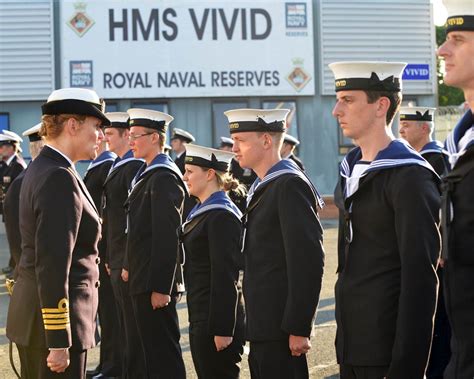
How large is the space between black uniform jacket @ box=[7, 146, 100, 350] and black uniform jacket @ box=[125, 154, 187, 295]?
1507mm

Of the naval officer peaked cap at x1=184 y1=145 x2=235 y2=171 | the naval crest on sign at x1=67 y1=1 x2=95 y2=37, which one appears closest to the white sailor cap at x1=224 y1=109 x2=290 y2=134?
the naval officer peaked cap at x1=184 y1=145 x2=235 y2=171

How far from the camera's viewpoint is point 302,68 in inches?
875

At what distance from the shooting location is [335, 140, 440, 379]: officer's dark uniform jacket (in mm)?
3172

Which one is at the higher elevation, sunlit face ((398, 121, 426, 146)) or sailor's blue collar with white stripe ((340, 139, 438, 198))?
sunlit face ((398, 121, 426, 146))

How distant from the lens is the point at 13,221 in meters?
5.48

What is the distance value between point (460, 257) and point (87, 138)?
7.12 feet

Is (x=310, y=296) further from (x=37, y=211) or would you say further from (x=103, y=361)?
(x=103, y=361)

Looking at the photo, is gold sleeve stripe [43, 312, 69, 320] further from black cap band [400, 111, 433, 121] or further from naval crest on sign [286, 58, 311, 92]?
naval crest on sign [286, 58, 311, 92]

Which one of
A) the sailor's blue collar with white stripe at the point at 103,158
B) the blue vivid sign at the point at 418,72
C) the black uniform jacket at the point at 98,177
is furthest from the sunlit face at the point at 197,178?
the blue vivid sign at the point at 418,72

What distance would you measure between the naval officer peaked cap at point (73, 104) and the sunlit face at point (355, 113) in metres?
1.33

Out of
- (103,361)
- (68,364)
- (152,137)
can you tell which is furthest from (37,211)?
(103,361)

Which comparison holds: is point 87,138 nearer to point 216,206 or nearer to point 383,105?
point 216,206

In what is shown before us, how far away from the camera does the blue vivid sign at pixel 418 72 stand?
23016 millimetres

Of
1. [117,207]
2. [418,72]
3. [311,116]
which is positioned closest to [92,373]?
[117,207]
